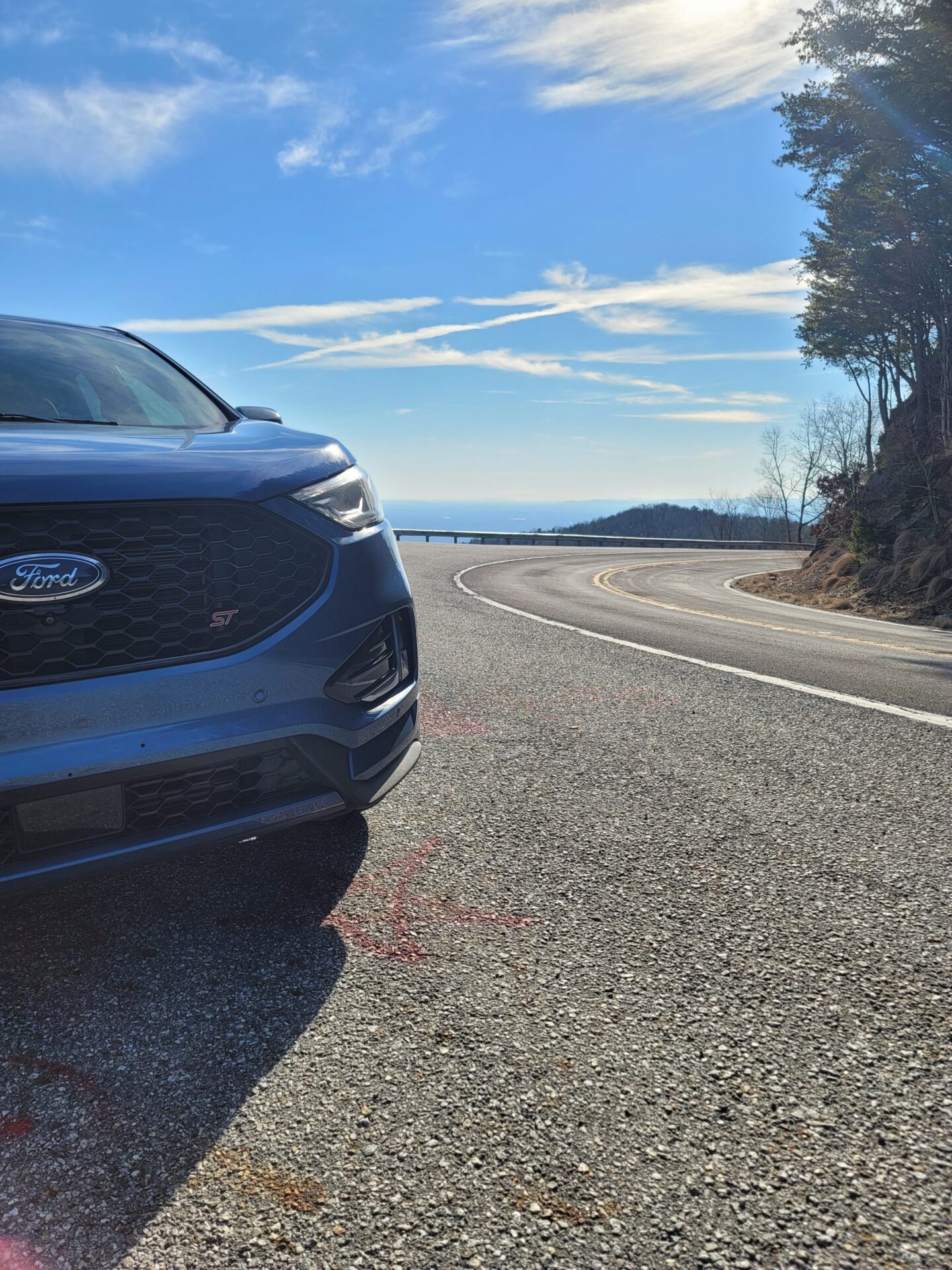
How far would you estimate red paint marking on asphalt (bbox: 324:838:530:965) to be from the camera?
2.21 metres

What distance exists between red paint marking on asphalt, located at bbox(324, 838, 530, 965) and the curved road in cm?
377

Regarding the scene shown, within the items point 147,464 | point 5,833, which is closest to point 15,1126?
point 5,833

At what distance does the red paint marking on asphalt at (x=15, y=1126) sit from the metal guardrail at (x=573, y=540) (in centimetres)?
3817

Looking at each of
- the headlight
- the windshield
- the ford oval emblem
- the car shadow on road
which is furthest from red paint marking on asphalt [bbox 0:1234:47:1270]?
the windshield

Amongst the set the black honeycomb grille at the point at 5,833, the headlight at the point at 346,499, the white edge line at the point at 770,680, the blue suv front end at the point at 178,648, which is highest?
the headlight at the point at 346,499

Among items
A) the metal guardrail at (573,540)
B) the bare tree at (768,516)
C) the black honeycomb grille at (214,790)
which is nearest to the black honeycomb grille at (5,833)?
the black honeycomb grille at (214,790)

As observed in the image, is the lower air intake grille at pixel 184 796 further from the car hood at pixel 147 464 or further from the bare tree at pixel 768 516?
the bare tree at pixel 768 516

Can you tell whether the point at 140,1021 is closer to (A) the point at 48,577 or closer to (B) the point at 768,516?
(A) the point at 48,577

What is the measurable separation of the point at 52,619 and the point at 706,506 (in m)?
102

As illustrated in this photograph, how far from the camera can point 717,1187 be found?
1.40m

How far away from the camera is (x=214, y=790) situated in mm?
2084

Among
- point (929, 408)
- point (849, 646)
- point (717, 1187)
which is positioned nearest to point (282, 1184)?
point (717, 1187)

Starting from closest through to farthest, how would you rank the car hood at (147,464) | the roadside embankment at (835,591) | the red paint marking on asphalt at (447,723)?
the car hood at (147,464)
the red paint marking on asphalt at (447,723)
the roadside embankment at (835,591)

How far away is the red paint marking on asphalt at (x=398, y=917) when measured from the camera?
7.24 feet
